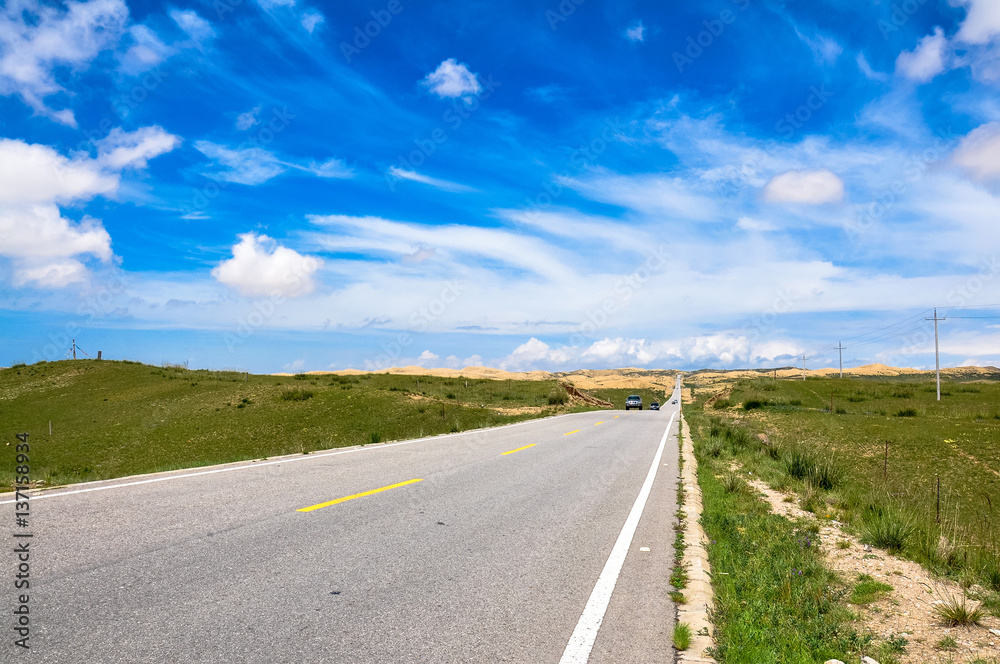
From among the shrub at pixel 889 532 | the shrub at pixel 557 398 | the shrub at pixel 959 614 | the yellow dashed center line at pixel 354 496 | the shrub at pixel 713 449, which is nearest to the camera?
the shrub at pixel 959 614

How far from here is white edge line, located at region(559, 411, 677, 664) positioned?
3.86 m

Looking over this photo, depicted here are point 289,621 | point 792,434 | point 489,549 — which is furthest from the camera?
point 792,434

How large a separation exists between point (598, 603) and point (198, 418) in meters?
36.4

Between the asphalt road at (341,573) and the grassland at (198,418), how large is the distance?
9.36m

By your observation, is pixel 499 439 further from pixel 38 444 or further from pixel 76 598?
pixel 38 444

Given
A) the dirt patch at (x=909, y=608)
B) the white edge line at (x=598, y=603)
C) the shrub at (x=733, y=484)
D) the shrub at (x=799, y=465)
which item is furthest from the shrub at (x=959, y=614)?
the shrub at (x=799, y=465)

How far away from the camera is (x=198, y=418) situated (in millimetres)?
34625

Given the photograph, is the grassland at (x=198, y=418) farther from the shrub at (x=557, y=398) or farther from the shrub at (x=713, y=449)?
the shrub at (x=713, y=449)

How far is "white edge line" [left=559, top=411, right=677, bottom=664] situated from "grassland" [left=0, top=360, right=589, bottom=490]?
12.0 meters

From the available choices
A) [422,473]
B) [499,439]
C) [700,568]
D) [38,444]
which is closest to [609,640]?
[700,568]

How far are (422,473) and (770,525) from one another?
654 centimetres

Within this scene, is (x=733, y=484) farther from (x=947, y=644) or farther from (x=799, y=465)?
(x=947, y=644)

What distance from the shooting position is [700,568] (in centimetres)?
577

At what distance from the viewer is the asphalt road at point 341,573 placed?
12.5ft
